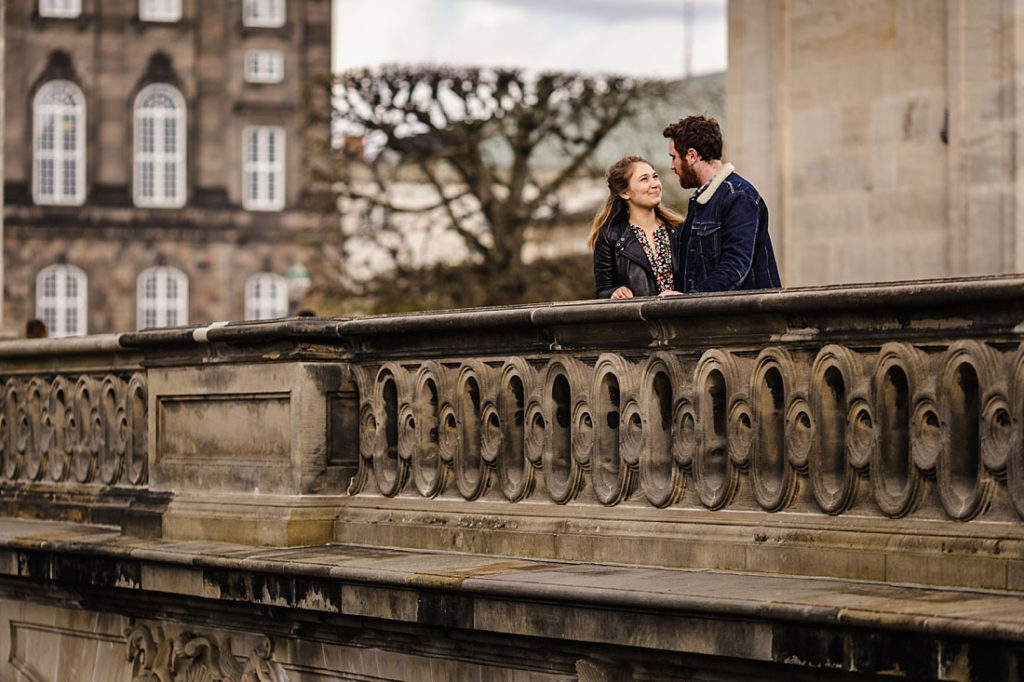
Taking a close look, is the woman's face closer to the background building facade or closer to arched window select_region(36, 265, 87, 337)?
the background building facade

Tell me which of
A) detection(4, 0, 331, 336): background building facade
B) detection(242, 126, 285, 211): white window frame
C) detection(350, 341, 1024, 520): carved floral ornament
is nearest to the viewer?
detection(350, 341, 1024, 520): carved floral ornament

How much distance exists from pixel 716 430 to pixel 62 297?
215 ft

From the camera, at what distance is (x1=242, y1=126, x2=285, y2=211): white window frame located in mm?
71688

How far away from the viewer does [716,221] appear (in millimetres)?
7449

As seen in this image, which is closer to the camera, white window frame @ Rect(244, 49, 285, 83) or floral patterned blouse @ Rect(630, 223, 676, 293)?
floral patterned blouse @ Rect(630, 223, 676, 293)

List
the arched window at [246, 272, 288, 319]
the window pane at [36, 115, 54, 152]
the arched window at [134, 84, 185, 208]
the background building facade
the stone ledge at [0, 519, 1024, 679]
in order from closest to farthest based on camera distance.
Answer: the stone ledge at [0, 519, 1024, 679]
the background building facade
the window pane at [36, 115, 54, 152]
the arched window at [246, 272, 288, 319]
the arched window at [134, 84, 185, 208]

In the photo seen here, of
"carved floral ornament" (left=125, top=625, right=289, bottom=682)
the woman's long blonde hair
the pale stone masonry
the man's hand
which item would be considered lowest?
"carved floral ornament" (left=125, top=625, right=289, bottom=682)

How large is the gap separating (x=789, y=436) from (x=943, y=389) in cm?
65

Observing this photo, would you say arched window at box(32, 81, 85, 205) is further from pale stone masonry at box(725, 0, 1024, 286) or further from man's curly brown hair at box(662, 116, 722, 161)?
man's curly brown hair at box(662, 116, 722, 161)

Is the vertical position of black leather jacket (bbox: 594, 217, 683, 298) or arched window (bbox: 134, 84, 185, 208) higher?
arched window (bbox: 134, 84, 185, 208)

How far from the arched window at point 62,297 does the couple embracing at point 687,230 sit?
2496 inches

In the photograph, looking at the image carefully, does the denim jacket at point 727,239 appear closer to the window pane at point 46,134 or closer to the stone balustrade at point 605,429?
the stone balustrade at point 605,429

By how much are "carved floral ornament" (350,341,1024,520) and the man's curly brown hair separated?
37.9 inches

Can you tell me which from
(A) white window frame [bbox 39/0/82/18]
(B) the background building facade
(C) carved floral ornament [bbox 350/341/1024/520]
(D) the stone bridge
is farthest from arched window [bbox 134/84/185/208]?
(C) carved floral ornament [bbox 350/341/1024/520]
